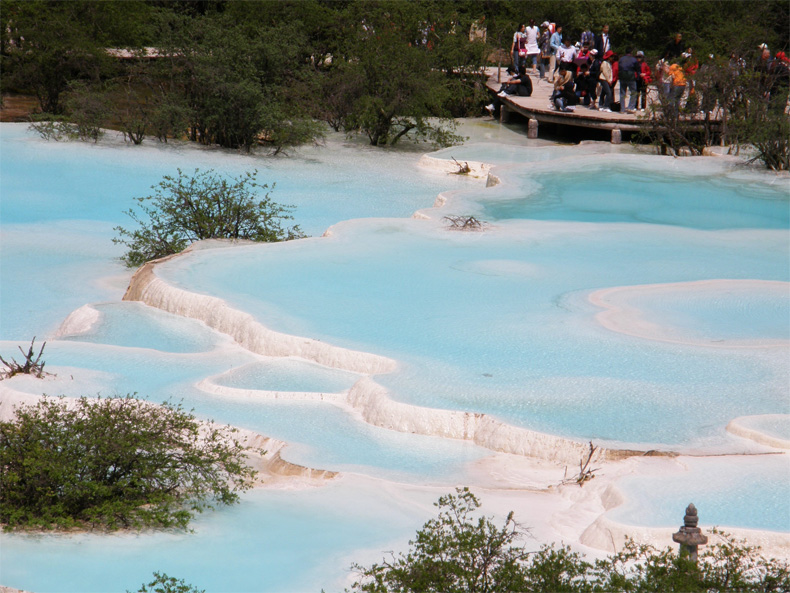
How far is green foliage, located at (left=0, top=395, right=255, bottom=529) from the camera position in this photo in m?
5.52

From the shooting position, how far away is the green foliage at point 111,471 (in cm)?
552

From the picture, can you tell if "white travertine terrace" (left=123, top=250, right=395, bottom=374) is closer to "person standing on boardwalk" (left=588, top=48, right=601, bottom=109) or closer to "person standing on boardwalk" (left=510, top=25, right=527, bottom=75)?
"person standing on boardwalk" (left=588, top=48, right=601, bottom=109)

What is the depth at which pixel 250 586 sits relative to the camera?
16.6ft

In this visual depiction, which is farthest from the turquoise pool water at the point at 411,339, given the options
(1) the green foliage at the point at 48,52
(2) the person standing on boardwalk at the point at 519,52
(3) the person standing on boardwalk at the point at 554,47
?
(3) the person standing on boardwalk at the point at 554,47

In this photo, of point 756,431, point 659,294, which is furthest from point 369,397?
point 659,294

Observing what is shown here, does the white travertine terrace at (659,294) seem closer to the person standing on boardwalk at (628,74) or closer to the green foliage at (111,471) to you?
the green foliage at (111,471)

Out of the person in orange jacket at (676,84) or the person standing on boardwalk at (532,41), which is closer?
the person in orange jacket at (676,84)

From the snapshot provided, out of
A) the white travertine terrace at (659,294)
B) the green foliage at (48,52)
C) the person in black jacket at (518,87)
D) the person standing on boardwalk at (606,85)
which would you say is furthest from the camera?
the person in black jacket at (518,87)

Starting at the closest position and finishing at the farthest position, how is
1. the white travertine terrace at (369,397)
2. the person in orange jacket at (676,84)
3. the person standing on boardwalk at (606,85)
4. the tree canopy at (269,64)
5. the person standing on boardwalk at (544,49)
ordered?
the white travertine terrace at (369,397) < the person in orange jacket at (676,84) < the tree canopy at (269,64) < the person standing on boardwalk at (606,85) < the person standing on boardwalk at (544,49)

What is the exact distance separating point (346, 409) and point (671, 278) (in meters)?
4.46

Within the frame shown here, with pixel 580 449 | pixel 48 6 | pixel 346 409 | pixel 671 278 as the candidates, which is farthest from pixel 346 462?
pixel 48 6

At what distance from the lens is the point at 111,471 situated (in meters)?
5.92

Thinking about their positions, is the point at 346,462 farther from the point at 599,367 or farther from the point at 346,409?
the point at 599,367

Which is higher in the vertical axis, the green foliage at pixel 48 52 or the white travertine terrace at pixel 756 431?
the green foliage at pixel 48 52
